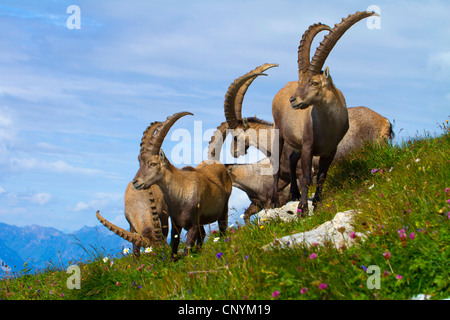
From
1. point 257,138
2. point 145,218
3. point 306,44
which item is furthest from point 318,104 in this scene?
point 257,138

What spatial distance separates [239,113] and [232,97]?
80 cm

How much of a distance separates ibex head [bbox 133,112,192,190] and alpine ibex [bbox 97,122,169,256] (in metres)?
0.32

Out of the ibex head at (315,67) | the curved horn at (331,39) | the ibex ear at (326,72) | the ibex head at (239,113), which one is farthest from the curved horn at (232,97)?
the ibex ear at (326,72)

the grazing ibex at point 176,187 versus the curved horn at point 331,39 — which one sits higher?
the curved horn at point 331,39

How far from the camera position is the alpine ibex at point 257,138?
557 inches

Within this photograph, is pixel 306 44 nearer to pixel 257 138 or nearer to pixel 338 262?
pixel 257 138

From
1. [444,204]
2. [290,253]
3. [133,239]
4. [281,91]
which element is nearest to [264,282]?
[290,253]

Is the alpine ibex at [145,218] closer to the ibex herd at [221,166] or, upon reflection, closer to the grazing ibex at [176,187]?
the ibex herd at [221,166]

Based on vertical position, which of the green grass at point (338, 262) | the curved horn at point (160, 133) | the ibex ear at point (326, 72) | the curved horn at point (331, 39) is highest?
the curved horn at point (331, 39)

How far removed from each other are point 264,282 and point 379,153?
6.43m

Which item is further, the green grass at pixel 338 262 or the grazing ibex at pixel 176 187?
the grazing ibex at pixel 176 187

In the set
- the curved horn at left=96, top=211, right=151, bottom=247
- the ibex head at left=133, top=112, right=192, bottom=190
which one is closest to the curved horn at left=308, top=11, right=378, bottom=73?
the ibex head at left=133, top=112, right=192, bottom=190
